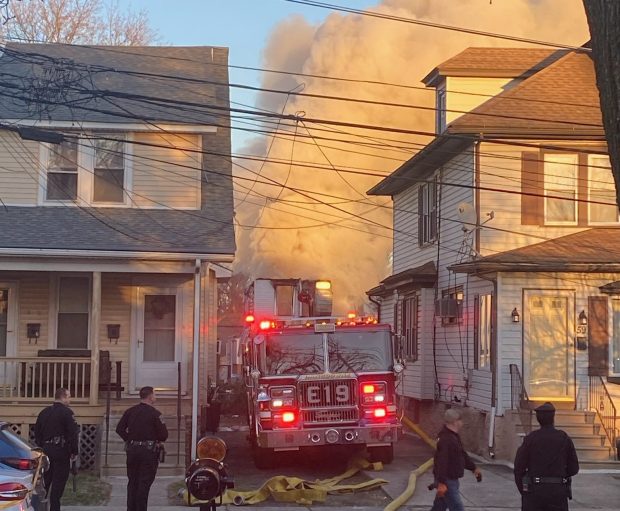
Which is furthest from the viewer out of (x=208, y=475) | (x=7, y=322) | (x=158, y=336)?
(x=158, y=336)

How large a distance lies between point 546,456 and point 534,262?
9.46 m

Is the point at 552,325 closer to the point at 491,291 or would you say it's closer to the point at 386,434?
the point at 491,291

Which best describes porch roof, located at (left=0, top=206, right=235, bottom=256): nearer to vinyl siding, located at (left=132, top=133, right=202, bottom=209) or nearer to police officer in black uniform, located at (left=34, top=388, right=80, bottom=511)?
vinyl siding, located at (left=132, top=133, right=202, bottom=209)

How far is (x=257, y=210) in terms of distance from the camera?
125ft

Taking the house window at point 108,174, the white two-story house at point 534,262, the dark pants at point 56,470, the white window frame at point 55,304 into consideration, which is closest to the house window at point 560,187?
the white two-story house at point 534,262

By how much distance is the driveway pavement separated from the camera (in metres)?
13.1

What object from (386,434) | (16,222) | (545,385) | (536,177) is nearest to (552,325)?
(545,385)

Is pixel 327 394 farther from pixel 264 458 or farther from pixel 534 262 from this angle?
pixel 534 262

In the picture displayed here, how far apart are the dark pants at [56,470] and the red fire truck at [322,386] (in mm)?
4566

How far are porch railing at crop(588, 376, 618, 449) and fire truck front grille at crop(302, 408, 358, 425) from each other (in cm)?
508

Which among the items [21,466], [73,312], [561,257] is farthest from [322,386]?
[21,466]

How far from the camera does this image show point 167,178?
18.8m

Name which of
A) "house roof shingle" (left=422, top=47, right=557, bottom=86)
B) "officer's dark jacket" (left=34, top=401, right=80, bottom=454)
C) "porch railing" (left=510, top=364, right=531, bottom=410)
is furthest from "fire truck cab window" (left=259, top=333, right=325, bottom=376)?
"house roof shingle" (left=422, top=47, right=557, bottom=86)

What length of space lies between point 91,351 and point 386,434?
5.32 metres
